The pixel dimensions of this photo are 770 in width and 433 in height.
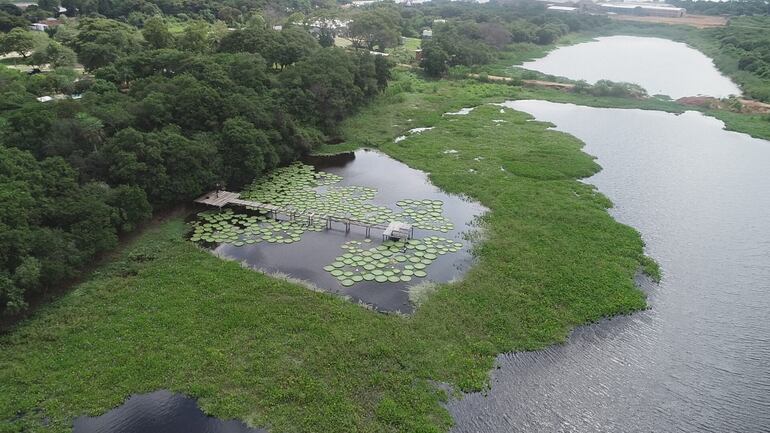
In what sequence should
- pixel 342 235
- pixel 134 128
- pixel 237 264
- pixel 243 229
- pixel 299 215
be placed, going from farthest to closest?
pixel 134 128
pixel 299 215
pixel 243 229
pixel 342 235
pixel 237 264

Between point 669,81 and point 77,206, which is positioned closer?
point 77,206

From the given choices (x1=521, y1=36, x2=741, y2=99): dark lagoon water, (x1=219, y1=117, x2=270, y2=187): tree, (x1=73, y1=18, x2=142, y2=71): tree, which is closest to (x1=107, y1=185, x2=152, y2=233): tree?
(x1=219, y1=117, x2=270, y2=187): tree

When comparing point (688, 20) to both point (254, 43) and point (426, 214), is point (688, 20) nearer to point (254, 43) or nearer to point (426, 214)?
point (254, 43)

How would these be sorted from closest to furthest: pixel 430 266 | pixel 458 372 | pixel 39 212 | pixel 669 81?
1. pixel 458 372
2. pixel 39 212
3. pixel 430 266
4. pixel 669 81

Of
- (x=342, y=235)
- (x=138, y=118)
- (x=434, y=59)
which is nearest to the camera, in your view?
(x=342, y=235)

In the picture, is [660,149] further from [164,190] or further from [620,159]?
[164,190]

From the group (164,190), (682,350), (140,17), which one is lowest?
(682,350)

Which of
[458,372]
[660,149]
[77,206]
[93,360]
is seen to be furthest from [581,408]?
[660,149]

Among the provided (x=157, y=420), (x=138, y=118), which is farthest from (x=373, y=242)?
(x=138, y=118)
